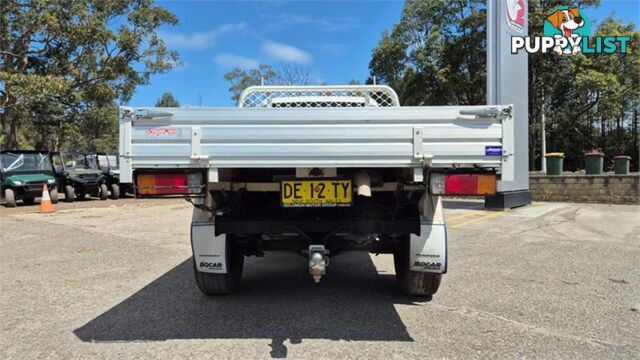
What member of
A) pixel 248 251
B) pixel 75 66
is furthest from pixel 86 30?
pixel 248 251

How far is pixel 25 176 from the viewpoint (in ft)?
55.3

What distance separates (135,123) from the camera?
338 cm

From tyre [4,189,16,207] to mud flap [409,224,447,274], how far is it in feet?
52.7

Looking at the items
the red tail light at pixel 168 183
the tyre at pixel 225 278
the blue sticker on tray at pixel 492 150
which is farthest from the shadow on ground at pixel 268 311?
the blue sticker on tray at pixel 492 150

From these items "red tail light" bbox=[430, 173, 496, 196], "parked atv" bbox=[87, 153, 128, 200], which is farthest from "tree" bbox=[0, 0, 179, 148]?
"red tail light" bbox=[430, 173, 496, 196]

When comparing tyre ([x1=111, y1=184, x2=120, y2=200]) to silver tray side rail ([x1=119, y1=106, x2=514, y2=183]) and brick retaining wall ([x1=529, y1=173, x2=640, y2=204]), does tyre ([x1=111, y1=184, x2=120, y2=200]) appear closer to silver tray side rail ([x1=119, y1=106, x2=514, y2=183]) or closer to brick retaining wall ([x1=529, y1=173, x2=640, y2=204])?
brick retaining wall ([x1=529, y1=173, x2=640, y2=204])

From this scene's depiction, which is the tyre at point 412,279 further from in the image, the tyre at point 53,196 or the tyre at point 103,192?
the tyre at point 103,192

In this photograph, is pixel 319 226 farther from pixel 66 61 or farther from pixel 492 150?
pixel 66 61

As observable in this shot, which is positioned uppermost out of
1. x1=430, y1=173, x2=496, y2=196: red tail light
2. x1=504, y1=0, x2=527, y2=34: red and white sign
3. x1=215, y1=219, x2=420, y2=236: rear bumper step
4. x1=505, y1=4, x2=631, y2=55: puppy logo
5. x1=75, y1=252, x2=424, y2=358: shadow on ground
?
x1=505, y1=4, x2=631, y2=55: puppy logo

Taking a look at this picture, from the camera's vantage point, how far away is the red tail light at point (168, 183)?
3453 millimetres

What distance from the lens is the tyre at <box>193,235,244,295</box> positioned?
4602 mm

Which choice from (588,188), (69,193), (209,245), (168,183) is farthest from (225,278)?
(69,193)

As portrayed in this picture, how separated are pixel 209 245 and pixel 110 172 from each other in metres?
18.2

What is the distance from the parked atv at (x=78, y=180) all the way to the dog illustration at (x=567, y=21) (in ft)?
65.7
